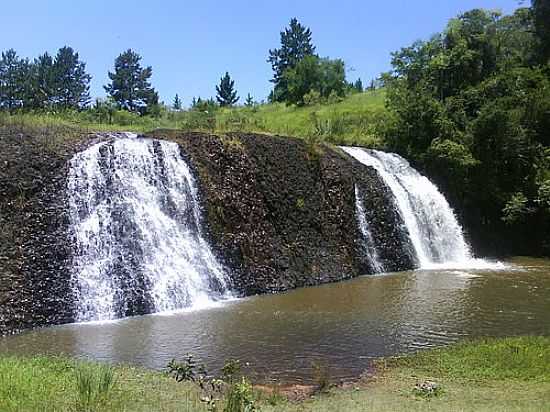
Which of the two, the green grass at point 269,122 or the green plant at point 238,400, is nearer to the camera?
the green plant at point 238,400

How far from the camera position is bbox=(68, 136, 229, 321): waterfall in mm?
14523

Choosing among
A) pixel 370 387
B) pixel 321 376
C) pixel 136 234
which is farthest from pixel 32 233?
pixel 370 387

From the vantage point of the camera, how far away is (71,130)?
1708cm

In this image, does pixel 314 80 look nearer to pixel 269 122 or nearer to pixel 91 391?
pixel 269 122

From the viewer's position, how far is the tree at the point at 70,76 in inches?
2653

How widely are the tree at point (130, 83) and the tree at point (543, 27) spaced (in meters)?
44.1

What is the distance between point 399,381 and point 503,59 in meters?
26.4

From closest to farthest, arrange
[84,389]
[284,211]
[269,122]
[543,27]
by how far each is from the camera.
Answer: [84,389] → [284,211] → [543,27] → [269,122]

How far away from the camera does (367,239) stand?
70.0 ft

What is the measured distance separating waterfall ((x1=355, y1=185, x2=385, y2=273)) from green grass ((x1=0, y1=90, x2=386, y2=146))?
10.4 feet

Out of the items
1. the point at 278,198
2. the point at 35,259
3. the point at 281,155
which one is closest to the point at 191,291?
the point at 35,259

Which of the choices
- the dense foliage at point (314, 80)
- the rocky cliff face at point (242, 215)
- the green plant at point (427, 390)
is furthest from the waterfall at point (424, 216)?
the dense foliage at point (314, 80)

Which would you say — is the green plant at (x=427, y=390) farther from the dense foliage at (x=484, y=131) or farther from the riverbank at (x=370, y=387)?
the dense foliage at (x=484, y=131)

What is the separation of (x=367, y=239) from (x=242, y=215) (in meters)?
5.08
